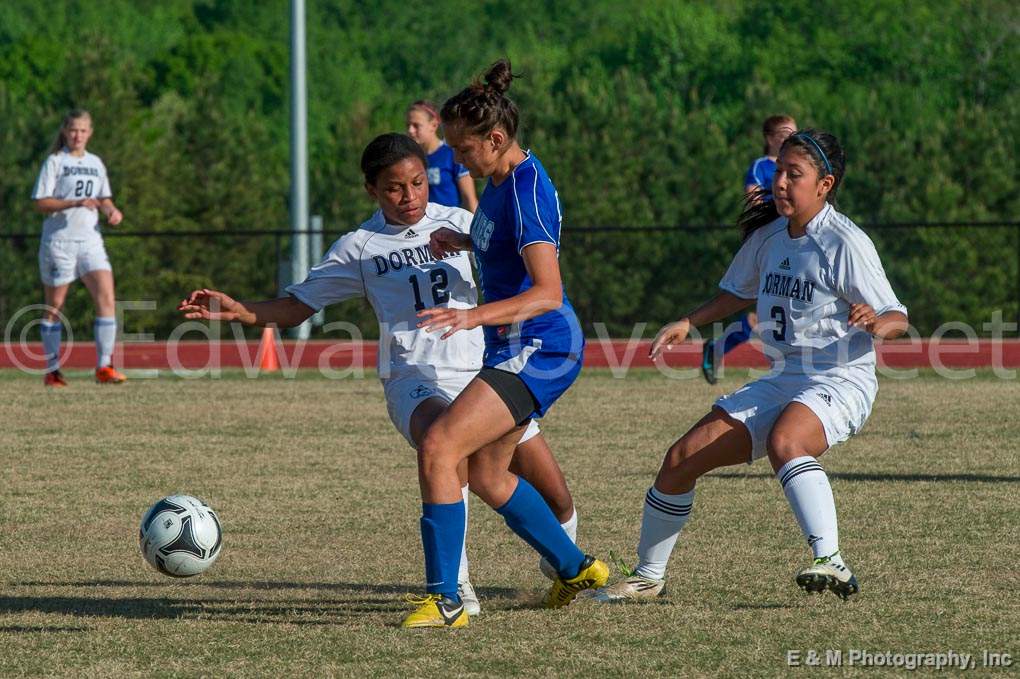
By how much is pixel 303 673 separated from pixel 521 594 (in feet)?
4.39

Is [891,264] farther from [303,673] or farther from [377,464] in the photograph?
[303,673]

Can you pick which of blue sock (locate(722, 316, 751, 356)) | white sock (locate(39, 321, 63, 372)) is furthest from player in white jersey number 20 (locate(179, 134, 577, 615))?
white sock (locate(39, 321, 63, 372))

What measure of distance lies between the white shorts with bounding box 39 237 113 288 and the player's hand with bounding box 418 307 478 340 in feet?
29.2

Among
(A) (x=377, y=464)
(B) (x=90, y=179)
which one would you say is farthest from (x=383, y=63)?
(A) (x=377, y=464)

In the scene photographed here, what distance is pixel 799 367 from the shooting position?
18.4ft

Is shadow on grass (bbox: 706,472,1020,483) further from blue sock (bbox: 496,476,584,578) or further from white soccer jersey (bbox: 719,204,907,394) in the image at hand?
blue sock (bbox: 496,476,584,578)

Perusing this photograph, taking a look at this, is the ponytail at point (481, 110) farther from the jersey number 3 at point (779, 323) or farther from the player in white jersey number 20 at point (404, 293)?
the jersey number 3 at point (779, 323)

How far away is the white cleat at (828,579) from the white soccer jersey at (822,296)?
724 mm

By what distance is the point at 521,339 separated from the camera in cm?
518

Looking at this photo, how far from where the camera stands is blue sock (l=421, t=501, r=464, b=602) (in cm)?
513

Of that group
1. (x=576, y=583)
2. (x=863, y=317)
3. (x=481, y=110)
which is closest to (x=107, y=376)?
(x=576, y=583)

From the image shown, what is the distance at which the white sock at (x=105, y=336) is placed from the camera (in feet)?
43.1

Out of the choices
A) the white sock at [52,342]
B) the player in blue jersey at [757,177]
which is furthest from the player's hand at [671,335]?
the white sock at [52,342]

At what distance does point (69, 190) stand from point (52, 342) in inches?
53.6
